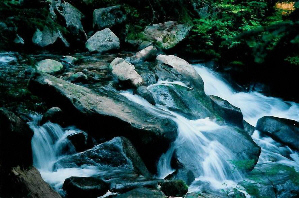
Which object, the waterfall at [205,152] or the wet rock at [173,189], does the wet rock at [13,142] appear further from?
the waterfall at [205,152]

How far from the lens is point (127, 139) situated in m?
5.24

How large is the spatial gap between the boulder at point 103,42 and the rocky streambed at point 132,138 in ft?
6.91

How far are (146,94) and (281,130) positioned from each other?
475 cm

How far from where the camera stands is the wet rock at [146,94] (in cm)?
746

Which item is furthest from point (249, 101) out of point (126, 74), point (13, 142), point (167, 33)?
point (13, 142)

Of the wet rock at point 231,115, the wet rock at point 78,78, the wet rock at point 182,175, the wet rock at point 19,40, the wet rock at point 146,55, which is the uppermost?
the wet rock at point 19,40

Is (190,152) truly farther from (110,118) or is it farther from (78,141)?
(78,141)

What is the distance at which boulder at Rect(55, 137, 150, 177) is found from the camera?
4.77 meters

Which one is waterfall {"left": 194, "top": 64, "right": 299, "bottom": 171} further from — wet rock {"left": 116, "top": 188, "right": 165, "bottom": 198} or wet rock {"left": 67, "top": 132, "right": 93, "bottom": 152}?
wet rock {"left": 116, "top": 188, "right": 165, "bottom": 198}

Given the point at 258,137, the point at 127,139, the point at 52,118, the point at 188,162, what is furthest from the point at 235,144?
the point at 52,118

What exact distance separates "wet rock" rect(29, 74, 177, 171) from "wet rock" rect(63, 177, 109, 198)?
159cm

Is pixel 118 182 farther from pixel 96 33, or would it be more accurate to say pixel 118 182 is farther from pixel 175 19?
pixel 175 19

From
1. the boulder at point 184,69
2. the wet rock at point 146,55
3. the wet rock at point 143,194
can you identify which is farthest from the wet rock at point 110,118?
the wet rock at point 146,55

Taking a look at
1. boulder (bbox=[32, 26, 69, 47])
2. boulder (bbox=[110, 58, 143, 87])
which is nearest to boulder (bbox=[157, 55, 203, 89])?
boulder (bbox=[110, 58, 143, 87])
